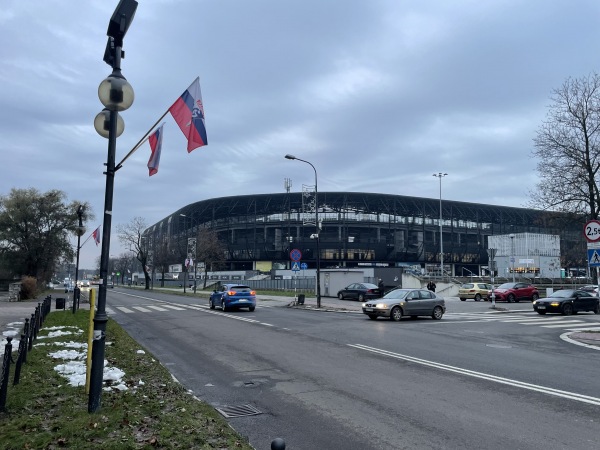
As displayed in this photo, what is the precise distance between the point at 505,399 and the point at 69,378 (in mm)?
6998

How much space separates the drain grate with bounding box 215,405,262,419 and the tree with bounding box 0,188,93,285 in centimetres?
5129

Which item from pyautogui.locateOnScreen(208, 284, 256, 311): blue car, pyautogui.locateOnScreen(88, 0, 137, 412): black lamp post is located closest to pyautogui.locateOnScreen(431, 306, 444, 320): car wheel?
pyautogui.locateOnScreen(208, 284, 256, 311): blue car

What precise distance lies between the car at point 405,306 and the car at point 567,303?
7.07 metres

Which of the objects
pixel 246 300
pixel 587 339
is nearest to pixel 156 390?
pixel 587 339

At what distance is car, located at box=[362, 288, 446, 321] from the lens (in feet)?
70.2

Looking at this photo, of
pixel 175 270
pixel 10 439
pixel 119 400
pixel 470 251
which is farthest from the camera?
Answer: pixel 175 270

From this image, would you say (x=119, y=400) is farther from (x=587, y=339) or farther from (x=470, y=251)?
(x=470, y=251)

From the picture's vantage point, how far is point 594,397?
7340mm

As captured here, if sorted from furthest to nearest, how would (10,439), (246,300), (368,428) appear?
(246,300) < (368,428) < (10,439)

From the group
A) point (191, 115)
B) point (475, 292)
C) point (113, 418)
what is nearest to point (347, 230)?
point (475, 292)

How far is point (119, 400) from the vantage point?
655cm

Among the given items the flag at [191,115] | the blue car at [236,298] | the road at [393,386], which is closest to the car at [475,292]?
the blue car at [236,298]

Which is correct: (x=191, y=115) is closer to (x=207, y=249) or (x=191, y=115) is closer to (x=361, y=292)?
(x=361, y=292)

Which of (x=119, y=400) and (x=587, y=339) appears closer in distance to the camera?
(x=119, y=400)
